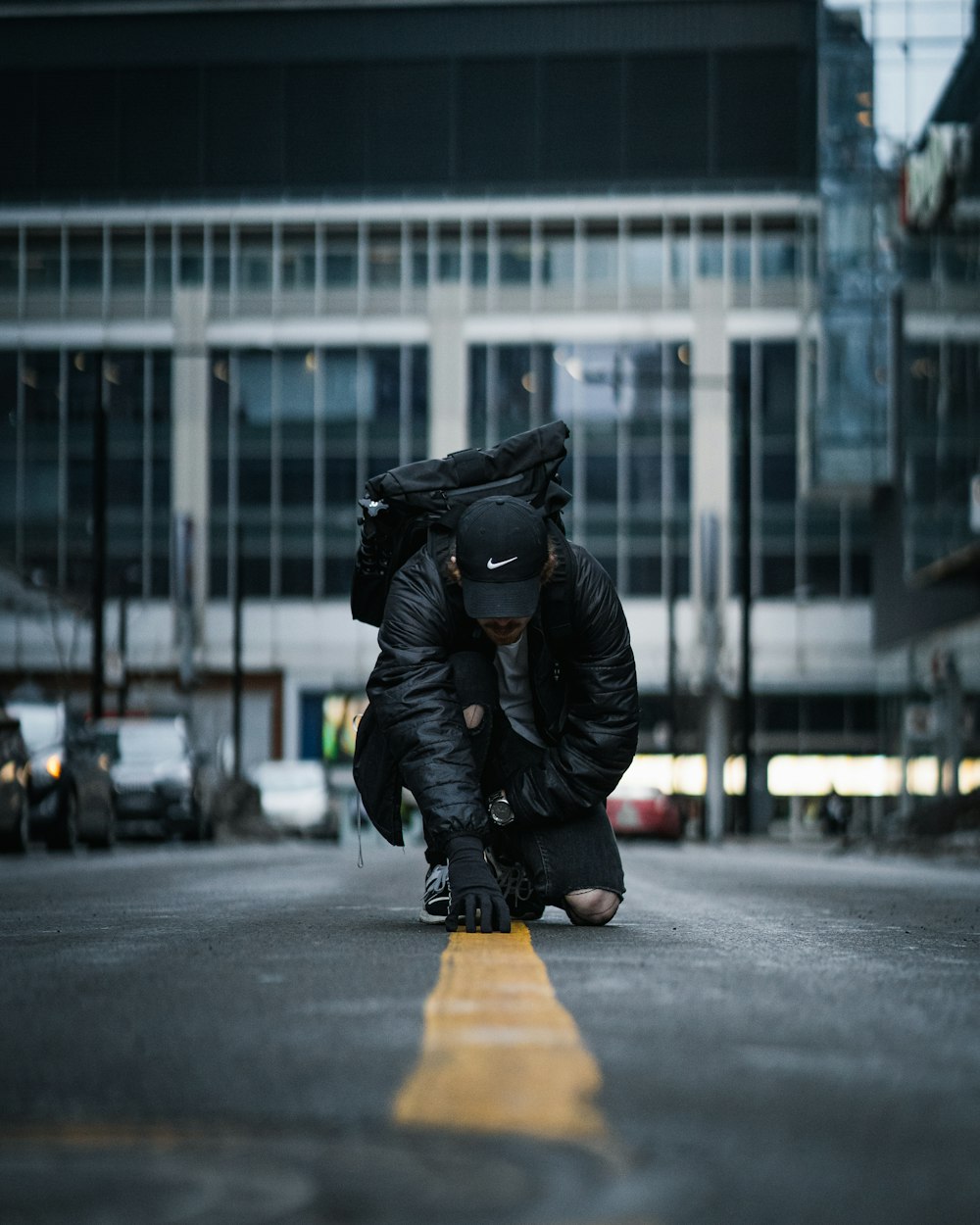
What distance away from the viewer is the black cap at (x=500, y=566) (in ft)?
23.5

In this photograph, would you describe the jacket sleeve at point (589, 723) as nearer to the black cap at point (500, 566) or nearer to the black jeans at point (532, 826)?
the black jeans at point (532, 826)

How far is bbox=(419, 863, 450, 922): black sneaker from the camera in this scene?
8.07m

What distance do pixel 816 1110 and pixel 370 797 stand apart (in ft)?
14.2

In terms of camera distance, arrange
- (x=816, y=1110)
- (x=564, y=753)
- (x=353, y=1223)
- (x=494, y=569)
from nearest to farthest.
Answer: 1. (x=353, y=1223)
2. (x=816, y=1110)
3. (x=494, y=569)
4. (x=564, y=753)

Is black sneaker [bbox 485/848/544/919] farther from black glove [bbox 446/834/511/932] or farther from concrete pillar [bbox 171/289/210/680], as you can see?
concrete pillar [bbox 171/289/210/680]

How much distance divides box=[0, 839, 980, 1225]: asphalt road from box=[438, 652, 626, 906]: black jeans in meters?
0.20

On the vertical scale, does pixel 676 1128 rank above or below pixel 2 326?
below

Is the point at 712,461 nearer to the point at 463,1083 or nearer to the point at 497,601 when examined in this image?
the point at 497,601

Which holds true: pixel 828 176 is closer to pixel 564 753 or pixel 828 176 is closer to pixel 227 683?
pixel 227 683

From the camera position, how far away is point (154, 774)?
29953mm

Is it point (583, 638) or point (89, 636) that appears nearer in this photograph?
point (583, 638)

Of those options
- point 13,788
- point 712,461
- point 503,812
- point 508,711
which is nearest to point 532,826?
point 503,812

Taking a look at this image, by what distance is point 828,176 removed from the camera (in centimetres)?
5325

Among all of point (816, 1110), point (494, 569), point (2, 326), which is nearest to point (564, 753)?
point (494, 569)
